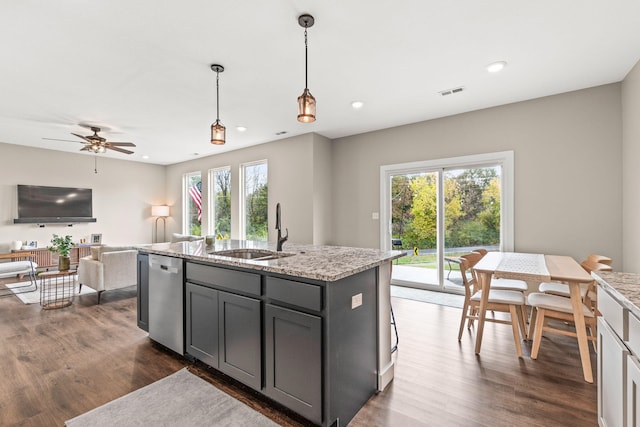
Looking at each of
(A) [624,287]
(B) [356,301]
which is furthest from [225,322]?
(A) [624,287]

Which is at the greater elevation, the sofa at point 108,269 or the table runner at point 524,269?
the table runner at point 524,269

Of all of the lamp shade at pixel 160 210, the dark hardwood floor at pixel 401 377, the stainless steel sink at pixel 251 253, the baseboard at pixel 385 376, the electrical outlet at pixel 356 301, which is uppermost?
the lamp shade at pixel 160 210

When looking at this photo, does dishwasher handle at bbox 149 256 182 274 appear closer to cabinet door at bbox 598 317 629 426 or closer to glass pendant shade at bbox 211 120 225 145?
glass pendant shade at bbox 211 120 225 145

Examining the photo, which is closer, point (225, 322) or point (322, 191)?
point (225, 322)

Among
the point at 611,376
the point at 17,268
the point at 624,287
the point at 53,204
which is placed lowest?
the point at 17,268

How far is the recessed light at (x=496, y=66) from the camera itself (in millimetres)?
2896

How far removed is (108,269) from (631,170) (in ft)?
22.1

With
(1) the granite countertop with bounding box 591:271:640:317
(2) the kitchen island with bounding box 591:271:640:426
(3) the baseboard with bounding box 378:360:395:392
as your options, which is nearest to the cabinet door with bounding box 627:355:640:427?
(2) the kitchen island with bounding box 591:271:640:426

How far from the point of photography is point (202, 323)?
231cm

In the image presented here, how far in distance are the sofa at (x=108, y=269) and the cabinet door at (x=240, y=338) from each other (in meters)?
3.21

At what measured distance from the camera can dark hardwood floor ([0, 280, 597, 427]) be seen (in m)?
1.83

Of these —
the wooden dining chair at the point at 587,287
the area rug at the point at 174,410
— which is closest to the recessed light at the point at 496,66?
the wooden dining chair at the point at 587,287

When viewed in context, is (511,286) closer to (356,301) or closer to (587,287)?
(587,287)

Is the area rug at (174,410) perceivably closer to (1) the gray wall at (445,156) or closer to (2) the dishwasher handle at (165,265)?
(2) the dishwasher handle at (165,265)
